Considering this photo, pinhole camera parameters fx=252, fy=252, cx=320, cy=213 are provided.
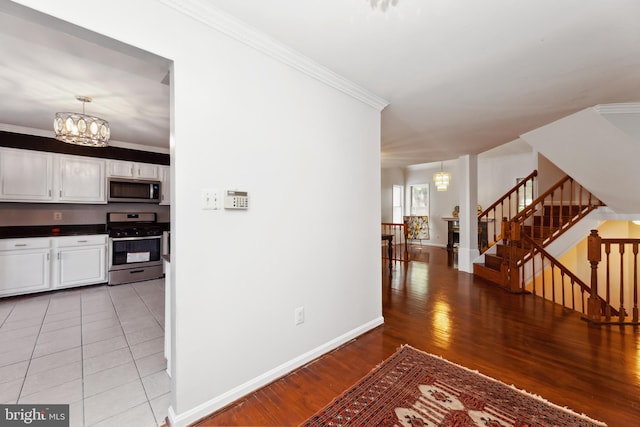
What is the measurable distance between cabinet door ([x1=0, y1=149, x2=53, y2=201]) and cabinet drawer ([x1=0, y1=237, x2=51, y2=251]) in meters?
0.62

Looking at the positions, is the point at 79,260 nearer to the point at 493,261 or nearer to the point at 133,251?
the point at 133,251

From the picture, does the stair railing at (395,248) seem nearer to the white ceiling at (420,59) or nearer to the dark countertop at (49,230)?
the white ceiling at (420,59)

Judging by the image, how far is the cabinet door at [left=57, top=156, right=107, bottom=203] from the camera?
13.0 ft

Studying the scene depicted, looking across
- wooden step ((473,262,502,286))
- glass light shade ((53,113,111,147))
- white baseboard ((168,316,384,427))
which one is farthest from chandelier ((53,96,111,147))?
wooden step ((473,262,502,286))

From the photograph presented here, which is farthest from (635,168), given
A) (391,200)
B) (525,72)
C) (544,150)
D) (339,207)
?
(391,200)

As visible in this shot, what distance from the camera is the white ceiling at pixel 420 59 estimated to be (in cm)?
150

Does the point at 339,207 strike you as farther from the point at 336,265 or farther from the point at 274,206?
the point at 274,206

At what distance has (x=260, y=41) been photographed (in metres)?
1.72

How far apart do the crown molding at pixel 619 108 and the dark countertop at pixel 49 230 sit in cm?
708

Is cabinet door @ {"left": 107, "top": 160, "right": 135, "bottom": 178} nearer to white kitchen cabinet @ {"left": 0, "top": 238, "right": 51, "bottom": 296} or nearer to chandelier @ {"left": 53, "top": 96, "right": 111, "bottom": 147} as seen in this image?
white kitchen cabinet @ {"left": 0, "top": 238, "right": 51, "bottom": 296}

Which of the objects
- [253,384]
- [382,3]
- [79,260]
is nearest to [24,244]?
[79,260]

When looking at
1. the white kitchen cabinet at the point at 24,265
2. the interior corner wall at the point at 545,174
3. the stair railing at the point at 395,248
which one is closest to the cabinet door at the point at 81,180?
the white kitchen cabinet at the point at 24,265

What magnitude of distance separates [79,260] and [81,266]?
99 mm

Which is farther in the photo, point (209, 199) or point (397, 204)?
point (397, 204)
